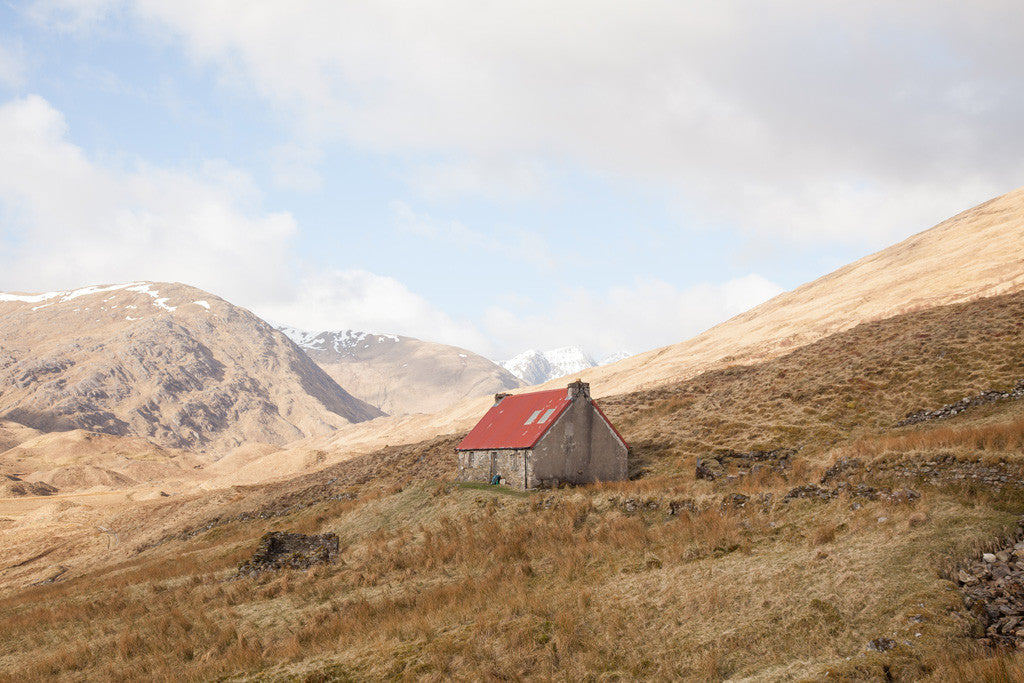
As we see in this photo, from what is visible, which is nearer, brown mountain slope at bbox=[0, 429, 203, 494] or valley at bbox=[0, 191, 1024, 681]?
valley at bbox=[0, 191, 1024, 681]

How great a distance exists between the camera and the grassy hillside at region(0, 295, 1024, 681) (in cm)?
1312

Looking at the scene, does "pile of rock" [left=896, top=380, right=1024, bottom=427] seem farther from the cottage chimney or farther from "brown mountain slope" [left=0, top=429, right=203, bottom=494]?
"brown mountain slope" [left=0, top=429, right=203, bottom=494]

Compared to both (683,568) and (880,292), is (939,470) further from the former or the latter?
(880,292)

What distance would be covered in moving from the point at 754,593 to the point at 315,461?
94.2m

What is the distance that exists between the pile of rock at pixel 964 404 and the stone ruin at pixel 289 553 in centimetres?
3114

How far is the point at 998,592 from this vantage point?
12.4 m

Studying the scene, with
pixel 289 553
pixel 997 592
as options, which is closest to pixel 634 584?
pixel 997 592

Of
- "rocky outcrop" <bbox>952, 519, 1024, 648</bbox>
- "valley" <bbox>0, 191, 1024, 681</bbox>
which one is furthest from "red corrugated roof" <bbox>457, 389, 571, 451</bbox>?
"rocky outcrop" <bbox>952, 519, 1024, 648</bbox>

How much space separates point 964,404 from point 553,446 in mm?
21879

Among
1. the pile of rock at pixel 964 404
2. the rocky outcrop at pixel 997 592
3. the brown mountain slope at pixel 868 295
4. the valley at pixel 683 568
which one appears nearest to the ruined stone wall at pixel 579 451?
the valley at pixel 683 568

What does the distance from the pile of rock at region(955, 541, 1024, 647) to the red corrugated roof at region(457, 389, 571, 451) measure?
81.4 ft

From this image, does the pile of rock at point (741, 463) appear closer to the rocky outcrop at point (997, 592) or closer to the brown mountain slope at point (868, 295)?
the rocky outcrop at point (997, 592)

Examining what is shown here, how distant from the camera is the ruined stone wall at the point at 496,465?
37.4 metres

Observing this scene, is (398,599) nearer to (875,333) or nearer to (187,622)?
(187,622)
